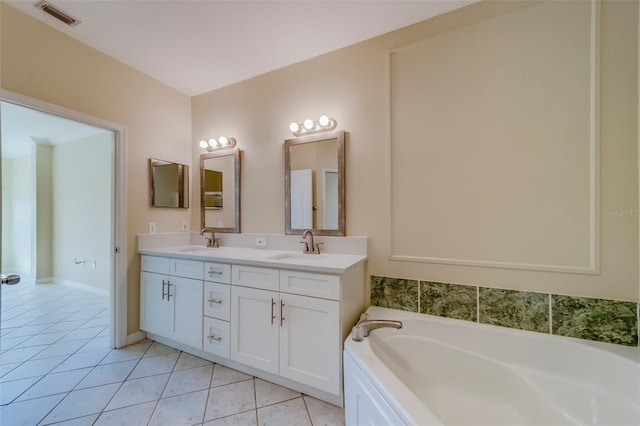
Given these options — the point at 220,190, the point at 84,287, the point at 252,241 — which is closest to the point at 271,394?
the point at 252,241

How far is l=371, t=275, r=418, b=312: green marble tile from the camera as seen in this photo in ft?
6.07

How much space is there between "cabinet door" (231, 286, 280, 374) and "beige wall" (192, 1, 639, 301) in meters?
0.76

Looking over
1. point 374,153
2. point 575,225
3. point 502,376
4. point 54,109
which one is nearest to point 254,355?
point 502,376

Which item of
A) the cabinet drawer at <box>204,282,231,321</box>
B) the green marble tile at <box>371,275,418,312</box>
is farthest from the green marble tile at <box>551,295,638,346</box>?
the cabinet drawer at <box>204,282,231,321</box>

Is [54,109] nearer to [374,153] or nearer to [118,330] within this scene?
[118,330]

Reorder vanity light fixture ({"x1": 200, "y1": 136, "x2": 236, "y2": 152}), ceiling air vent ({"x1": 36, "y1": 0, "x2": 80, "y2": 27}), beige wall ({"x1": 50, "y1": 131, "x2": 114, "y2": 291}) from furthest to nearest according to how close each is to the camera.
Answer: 1. beige wall ({"x1": 50, "y1": 131, "x2": 114, "y2": 291})
2. vanity light fixture ({"x1": 200, "y1": 136, "x2": 236, "y2": 152})
3. ceiling air vent ({"x1": 36, "y1": 0, "x2": 80, "y2": 27})

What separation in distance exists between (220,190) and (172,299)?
45.3 inches

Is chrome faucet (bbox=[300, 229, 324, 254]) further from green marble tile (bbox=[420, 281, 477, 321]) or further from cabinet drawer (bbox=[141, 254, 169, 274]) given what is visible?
cabinet drawer (bbox=[141, 254, 169, 274])

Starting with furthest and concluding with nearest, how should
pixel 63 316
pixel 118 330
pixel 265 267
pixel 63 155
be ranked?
pixel 63 155
pixel 63 316
pixel 118 330
pixel 265 267

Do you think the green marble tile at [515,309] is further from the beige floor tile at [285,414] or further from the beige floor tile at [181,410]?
the beige floor tile at [181,410]

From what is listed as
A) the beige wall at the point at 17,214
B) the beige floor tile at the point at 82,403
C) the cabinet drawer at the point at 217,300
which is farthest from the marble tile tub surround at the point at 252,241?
the beige wall at the point at 17,214

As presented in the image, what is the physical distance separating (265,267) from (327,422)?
1003mm

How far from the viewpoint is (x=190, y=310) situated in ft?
6.96

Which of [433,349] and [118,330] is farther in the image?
[118,330]
